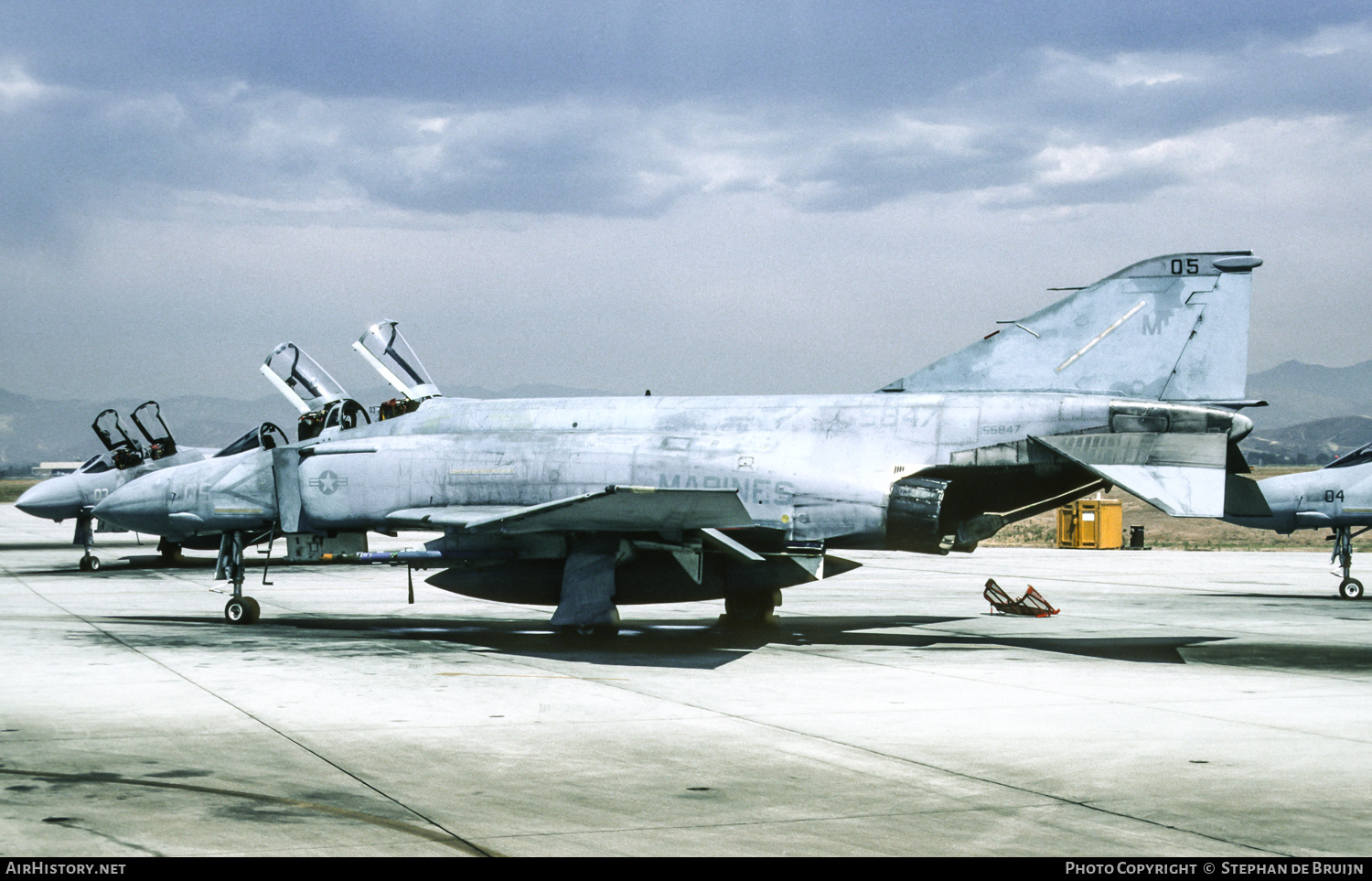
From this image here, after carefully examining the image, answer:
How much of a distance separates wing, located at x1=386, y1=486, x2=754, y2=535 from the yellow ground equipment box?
27230 mm

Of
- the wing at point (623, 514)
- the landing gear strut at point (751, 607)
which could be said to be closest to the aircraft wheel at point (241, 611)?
the wing at point (623, 514)

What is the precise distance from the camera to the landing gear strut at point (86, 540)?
2692cm

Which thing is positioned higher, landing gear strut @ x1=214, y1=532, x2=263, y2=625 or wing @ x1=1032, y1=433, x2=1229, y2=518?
wing @ x1=1032, y1=433, x2=1229, y2=518

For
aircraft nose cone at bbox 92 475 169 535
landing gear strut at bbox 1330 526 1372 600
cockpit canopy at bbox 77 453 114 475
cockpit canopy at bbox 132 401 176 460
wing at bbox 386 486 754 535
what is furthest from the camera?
cockpit canopy at bbox 77 453 114 475

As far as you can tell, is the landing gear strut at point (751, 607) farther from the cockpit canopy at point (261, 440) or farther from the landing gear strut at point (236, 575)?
the cockpit canopy at point (261, 440)

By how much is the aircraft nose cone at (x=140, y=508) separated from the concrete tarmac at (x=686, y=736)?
4.66ft

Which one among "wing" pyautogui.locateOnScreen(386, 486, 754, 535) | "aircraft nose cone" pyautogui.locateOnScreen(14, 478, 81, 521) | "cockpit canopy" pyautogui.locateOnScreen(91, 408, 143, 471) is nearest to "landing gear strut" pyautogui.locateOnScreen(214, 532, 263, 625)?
"wing" pyautogui.locateOnScreen(386, 486, 754, 535)

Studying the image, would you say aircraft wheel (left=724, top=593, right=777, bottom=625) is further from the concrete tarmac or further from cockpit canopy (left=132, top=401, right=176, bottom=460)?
cockpit canopy (left=132, top=401, right=176, bottom=460)

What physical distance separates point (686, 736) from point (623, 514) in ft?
16.5

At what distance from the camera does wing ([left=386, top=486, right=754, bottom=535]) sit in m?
12.6

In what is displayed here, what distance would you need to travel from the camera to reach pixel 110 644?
13539 millimetres


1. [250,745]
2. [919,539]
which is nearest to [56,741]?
[250,745]

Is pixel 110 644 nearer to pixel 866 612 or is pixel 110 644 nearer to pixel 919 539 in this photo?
pixel 919 539

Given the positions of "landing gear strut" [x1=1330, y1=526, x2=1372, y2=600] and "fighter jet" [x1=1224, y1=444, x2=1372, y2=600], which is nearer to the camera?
"landing gear strut" [x1=1330, y1=526, x2=1372, y2=600]
